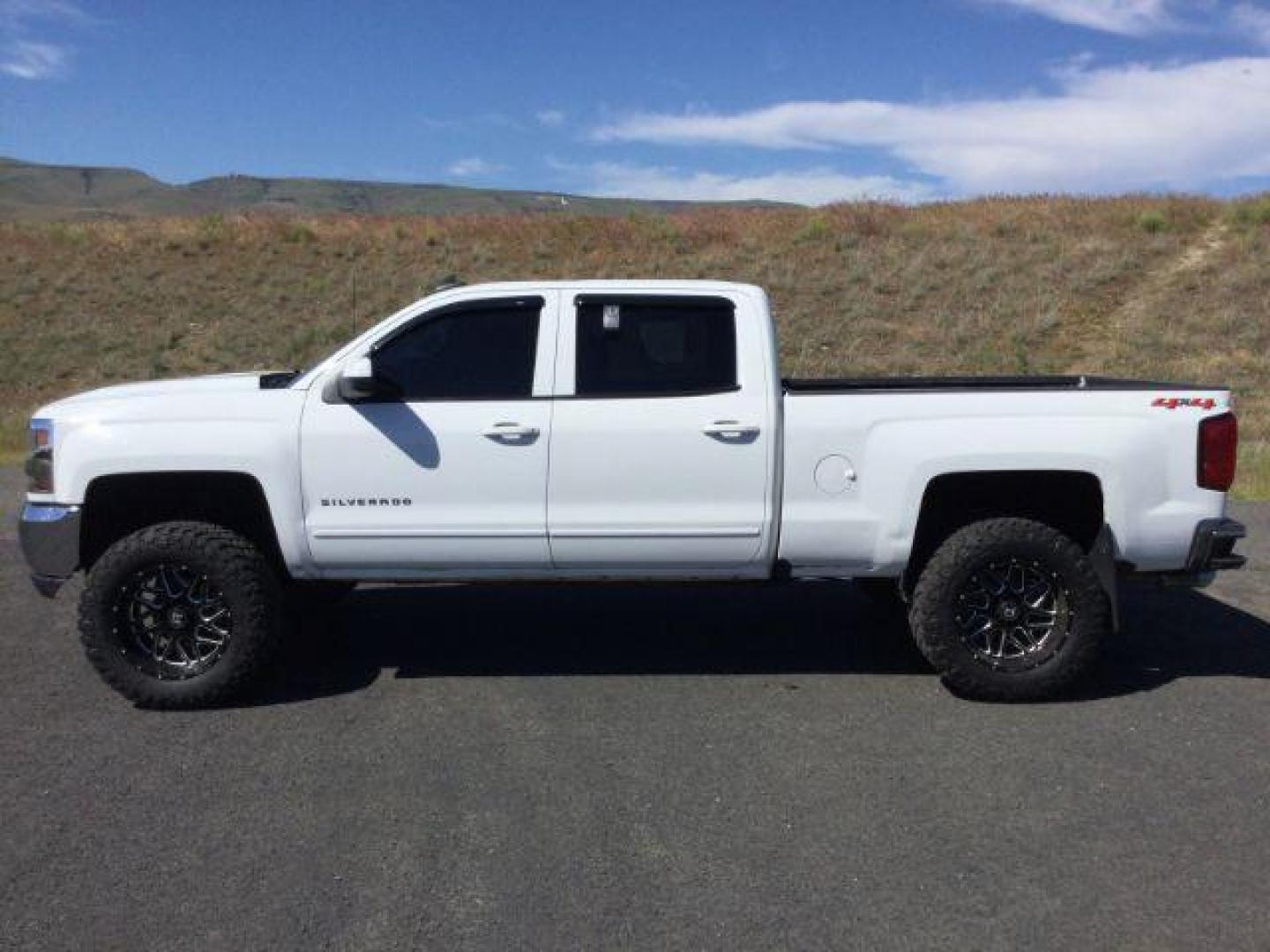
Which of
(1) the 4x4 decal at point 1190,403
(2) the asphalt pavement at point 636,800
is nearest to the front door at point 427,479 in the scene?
(2) the asphalt pavement at point 636,800

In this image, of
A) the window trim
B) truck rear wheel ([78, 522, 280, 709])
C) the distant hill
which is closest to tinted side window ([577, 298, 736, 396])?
the window trim

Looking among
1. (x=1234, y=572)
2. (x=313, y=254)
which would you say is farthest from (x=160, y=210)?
(x=1234, y=572)

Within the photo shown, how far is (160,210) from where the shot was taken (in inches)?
5837

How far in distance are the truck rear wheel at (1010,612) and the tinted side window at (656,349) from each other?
4.49 ft

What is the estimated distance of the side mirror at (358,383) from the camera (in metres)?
5.54

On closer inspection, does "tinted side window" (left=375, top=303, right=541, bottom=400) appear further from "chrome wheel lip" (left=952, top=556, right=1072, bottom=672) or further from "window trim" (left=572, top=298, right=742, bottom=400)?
"chrome wheel lip" (left=952, top=556, right=1072, bottom=672)

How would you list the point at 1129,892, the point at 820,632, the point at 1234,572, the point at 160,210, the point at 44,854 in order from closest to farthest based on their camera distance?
1. the point at 1129,892
2. the point at 44,854
3. the point at 820,632
4. the point at 1234,572
5. the point at 160,210

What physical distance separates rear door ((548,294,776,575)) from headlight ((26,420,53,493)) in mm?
2346

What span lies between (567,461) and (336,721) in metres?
1.57

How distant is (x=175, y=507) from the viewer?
598 centimetres

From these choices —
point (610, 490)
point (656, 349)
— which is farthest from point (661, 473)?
point (656, 349)

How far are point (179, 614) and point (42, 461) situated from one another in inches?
37.8

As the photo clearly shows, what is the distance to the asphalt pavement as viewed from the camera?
371cm

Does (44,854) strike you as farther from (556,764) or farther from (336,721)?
(556,764)
